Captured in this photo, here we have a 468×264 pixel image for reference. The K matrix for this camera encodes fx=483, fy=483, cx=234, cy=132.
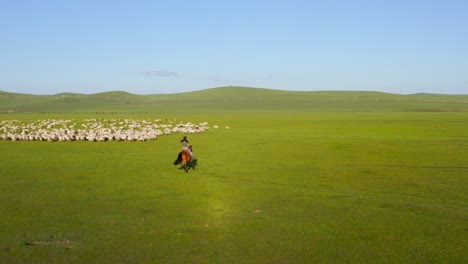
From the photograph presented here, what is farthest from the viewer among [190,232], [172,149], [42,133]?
[42,133]

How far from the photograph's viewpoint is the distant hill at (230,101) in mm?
141125

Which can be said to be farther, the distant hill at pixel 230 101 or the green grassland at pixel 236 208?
the distant hill at pixel 230 101

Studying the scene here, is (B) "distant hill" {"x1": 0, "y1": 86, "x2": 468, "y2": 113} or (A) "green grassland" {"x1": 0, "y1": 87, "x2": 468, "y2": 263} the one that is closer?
(A) "green grassland" {"x1": 0, "y1": 87, "x2": 468, "y2": 263}

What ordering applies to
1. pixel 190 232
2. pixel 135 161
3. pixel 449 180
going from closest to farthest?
pixel 190 232, pixel 449 180, pixel 135 161

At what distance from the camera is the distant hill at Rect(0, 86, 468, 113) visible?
141125mm

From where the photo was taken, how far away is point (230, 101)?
529 feet

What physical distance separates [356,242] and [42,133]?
1119 inches

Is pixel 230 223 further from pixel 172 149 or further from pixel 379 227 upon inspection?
pixel 172 149

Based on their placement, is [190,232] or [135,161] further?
[135,161]

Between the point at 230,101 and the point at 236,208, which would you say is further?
the point at 230,101

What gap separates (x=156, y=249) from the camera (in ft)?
28.9

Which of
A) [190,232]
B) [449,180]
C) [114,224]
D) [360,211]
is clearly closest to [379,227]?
[360,211]

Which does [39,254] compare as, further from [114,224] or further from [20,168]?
[20,168]

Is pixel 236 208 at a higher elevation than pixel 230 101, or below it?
below
